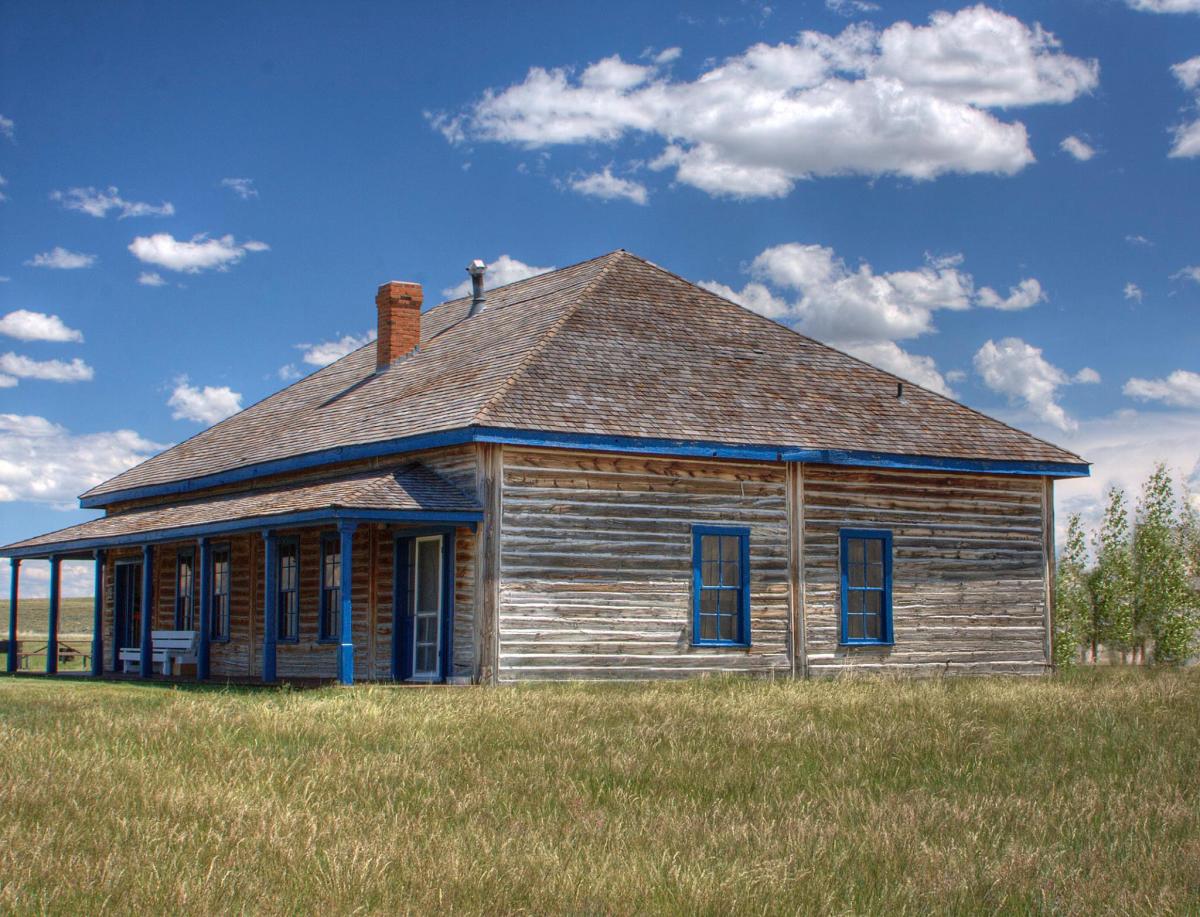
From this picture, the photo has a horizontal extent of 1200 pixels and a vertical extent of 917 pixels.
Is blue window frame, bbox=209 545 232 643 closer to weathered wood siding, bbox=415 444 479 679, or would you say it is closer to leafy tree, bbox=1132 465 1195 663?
weathered wood siding, bbox=415 444 479 679

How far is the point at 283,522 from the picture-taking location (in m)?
21.5

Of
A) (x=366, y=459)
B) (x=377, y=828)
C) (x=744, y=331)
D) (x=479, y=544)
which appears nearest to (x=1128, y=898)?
(x=377, y=828)

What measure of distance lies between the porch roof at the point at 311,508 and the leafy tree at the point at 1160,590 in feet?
84.9

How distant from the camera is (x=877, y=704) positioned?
1659 centimetres

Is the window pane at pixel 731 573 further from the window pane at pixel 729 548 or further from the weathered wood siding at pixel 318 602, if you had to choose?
the weathered wood siding at pixel 318 602

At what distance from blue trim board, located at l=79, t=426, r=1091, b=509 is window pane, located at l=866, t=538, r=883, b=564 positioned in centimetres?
129

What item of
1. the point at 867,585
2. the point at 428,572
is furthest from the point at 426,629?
the point at 867,585

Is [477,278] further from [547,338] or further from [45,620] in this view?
[45,620]

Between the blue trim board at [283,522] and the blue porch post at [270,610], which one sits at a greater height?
the blue trim board at [283,522]

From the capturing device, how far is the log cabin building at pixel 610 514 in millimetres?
21406

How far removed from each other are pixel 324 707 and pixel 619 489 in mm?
7289

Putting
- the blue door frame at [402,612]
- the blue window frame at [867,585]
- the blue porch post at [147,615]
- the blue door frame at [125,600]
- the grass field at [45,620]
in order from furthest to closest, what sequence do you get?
the grass field at [45,620] → the blue door frame at [125,600] → the blue porch post at [147,615] → the blue window frame at [867,585] → the blue door frame at [402,612]

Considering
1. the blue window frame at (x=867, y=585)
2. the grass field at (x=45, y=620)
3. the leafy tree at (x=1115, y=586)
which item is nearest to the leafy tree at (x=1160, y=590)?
the leafy tree at (x=1115, y=586)

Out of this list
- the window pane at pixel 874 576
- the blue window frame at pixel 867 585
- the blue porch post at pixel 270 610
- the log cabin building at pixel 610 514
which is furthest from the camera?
the window pane at pixel 874 576
